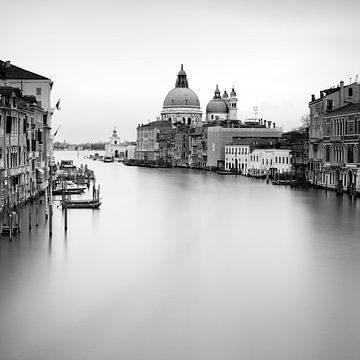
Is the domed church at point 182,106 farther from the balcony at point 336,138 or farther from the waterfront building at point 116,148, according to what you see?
the balcony at point 336,138

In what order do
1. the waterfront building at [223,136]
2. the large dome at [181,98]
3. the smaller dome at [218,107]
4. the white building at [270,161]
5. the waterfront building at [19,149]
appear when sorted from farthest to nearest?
the large dome at [181,98], the smaller dome at [218,107], the waterfront building at [223,136], the white building at [270,161], the waterfront building at [19,149]

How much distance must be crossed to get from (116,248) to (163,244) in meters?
1.18

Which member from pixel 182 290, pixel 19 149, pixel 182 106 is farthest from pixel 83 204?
pixel 182 106

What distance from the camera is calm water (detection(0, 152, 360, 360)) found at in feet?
25.7

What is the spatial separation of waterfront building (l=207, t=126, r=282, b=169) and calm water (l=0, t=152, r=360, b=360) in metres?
36.5

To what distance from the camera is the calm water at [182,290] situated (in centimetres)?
782

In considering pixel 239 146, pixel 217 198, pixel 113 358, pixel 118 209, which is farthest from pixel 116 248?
pixel 239 146

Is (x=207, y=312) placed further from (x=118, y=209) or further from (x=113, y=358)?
(x=118, y=209)

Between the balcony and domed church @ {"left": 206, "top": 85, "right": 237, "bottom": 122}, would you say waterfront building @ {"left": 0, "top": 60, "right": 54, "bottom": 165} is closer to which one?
the balcony

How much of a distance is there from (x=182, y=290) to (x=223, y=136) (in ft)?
150

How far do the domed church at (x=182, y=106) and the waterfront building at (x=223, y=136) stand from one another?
2909cm

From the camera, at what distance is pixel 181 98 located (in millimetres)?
87438

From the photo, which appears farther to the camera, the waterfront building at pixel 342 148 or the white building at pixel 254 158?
the white building at pixel 254 158

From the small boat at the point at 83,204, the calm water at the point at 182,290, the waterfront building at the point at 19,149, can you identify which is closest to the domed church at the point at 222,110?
the waterfront building at the point at 19,149
